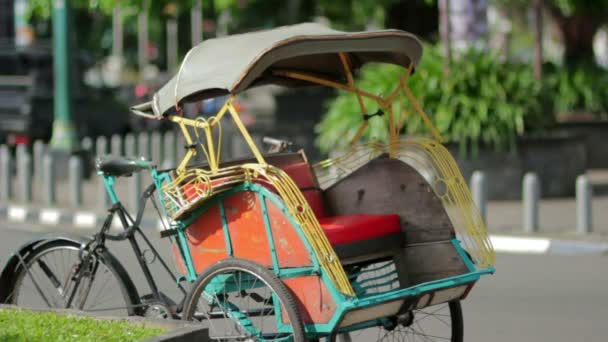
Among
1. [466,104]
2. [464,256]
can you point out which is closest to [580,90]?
[466,104]

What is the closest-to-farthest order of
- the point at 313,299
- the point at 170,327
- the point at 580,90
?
the point at 170,327, the point at 313,299, the point at 580,90

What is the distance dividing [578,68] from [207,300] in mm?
19343

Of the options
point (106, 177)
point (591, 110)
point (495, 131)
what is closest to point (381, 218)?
point (106, 177)

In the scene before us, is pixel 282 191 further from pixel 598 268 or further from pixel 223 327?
pixel 598 268

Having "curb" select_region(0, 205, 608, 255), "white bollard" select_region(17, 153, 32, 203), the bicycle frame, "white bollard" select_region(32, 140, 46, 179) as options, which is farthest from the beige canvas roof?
"white bollard" select_region(32, 140, 46, 179)

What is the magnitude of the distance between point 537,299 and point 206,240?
4.00 m

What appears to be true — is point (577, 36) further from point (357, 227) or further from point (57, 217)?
point (357, 227)

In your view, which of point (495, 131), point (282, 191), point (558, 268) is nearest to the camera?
point (282, 191)

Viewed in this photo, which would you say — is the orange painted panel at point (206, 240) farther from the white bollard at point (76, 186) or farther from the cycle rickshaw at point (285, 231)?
the white bollard at point (76, 186)

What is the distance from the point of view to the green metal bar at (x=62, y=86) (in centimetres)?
2105

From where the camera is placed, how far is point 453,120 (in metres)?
17.0

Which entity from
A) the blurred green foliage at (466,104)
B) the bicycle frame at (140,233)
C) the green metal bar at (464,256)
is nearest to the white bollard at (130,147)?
the blurred green foliage at (466,104)

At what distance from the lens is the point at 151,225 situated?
1520 centimetres

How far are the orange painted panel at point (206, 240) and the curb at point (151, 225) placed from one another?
5318mm
